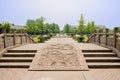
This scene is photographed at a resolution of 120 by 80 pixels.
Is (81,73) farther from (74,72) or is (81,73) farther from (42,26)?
(42,26)

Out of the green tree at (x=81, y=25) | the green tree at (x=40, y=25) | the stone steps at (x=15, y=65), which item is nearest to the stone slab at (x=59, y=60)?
the stone steps at (x=15, y=65)

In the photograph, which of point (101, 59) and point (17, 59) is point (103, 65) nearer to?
point (101, 59)

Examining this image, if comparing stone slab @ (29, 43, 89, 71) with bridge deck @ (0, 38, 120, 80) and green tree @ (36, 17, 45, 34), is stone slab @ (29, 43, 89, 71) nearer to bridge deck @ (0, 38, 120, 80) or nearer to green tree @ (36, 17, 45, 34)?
bridge deck @ (0, 38, 120, 80)

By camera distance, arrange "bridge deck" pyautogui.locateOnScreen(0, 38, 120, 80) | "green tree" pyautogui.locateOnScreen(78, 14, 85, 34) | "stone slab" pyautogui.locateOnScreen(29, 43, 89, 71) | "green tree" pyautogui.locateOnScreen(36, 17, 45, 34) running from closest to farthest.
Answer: "bridge deck" pyautogui.locateOnScreen(0, 38, 120, 80), "stone slab" pyautogui.locateOnScreen(29, 43, 89, 71), "green tree" pyautogui.locateOnScreen(78, 14, 85, 34), "green tree" pyautogui.locateOnScreen(36, 17, 45, 34)

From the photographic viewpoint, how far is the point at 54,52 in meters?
9.70

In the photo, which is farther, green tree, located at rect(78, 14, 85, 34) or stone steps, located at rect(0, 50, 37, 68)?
green tree, located at rect(78, 14, 85, 34)

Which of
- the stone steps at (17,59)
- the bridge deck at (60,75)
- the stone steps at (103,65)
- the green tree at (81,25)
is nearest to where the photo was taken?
the bridge deck at (60,75)

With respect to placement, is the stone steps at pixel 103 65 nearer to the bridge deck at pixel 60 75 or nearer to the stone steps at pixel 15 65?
the bridge deck at pixel 60 75

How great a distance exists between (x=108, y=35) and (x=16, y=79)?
7274 millimetres

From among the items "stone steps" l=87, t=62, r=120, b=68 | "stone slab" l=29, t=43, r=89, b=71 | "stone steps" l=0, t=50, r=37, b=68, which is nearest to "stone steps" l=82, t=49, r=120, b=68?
"stone steps" l=87, t=62, r=120, b=68

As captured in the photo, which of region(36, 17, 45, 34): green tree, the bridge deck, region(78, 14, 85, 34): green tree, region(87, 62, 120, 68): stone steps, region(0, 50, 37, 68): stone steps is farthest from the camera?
region(36, 17, 45, 34): green tree

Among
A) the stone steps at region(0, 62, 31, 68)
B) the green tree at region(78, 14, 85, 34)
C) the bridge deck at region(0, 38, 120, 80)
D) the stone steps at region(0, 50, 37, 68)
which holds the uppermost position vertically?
the green tree at region(78, 14, 85, 34)

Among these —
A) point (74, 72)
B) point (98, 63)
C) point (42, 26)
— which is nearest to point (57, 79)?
point (74, 72)

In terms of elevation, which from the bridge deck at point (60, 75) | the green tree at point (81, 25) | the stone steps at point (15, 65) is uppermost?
the green tree at point (81, 25)
